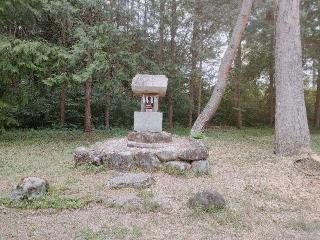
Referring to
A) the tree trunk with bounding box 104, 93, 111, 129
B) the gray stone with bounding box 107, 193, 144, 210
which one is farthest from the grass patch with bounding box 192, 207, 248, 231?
the tree trunk with bounding box 104, 93, 111, 129

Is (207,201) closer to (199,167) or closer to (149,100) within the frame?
(199,167)

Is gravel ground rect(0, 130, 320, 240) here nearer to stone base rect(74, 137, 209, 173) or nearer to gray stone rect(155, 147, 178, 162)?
stone base rect(74, 137, 209, 173)

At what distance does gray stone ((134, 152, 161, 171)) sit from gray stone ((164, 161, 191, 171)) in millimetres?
175

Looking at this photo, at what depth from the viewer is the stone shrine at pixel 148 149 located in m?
7.48

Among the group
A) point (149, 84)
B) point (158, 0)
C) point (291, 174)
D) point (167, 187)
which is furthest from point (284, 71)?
point (158, 0)

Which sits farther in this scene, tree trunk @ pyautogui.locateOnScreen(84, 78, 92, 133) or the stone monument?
tree trunk @ pyautogui.locateOnScreen(84, 78, 92, 133)

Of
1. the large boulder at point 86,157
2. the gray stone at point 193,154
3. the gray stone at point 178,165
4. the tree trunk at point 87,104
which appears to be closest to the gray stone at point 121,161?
the large boulder at point 86,157

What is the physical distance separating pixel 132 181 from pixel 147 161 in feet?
3.47

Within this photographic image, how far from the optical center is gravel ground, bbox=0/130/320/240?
4.94 m

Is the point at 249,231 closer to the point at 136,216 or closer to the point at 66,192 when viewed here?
the point at 136,216

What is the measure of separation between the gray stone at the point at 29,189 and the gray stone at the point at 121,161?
1756mm

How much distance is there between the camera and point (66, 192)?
626 centimetres

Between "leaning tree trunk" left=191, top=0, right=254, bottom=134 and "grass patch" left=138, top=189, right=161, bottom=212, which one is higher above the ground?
"leaning tree trunk" left=191, top=0, right=254, bottom=134

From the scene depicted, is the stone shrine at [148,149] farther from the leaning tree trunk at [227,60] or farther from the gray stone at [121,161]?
the leaning tree trunk at [227,60]
